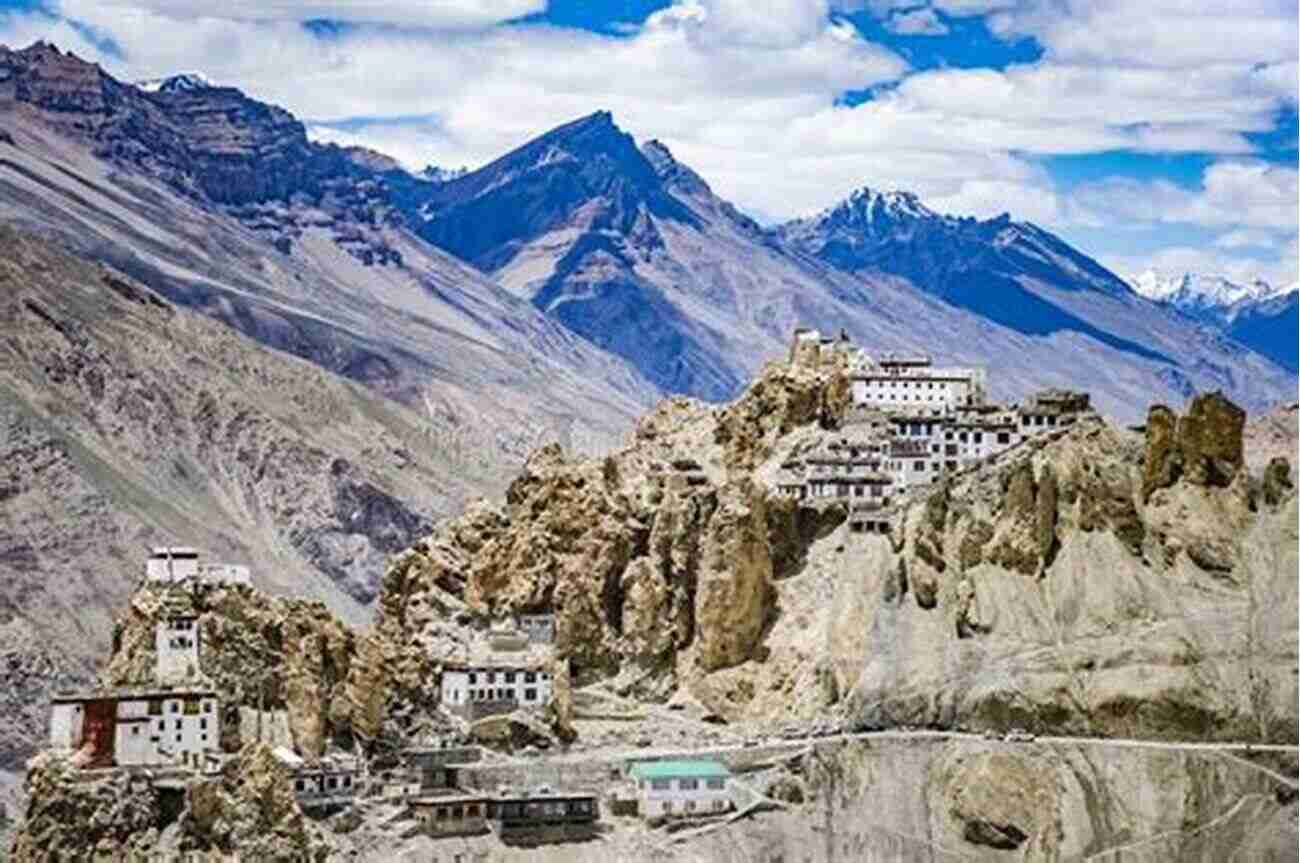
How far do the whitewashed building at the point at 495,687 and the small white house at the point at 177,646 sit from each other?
40.5 ft

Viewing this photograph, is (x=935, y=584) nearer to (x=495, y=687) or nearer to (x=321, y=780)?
(x=495, y=687)

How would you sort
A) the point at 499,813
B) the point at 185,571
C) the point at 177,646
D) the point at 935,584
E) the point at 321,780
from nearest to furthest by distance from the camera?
the point at 321,780
the point at 499,813
the point at 177,646
the point at 185,571
the point at 935,584

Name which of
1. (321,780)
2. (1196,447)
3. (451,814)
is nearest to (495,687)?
(451,814)

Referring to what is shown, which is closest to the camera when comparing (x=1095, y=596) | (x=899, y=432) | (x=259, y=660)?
(x=259, y=660)

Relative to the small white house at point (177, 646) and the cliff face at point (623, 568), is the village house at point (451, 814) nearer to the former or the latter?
the small white house at point (177, 646)

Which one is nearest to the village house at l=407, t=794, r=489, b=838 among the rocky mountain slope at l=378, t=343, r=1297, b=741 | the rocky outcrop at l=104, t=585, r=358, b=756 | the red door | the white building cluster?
the rocky outcrop at l=104, t=585, r=358, b=756

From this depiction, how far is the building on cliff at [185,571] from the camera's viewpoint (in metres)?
108

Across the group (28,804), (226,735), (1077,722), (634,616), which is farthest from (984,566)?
(28,804)

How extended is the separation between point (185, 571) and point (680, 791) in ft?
81.7

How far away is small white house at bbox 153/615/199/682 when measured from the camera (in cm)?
10150

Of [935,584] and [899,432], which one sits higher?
[899,432]

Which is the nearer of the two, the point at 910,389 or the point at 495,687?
the point at 495,687

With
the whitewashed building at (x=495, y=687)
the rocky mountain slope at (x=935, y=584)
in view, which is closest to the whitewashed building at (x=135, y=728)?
the whitewashed building at (x=495, y=687)

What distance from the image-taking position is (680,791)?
4035 inches
